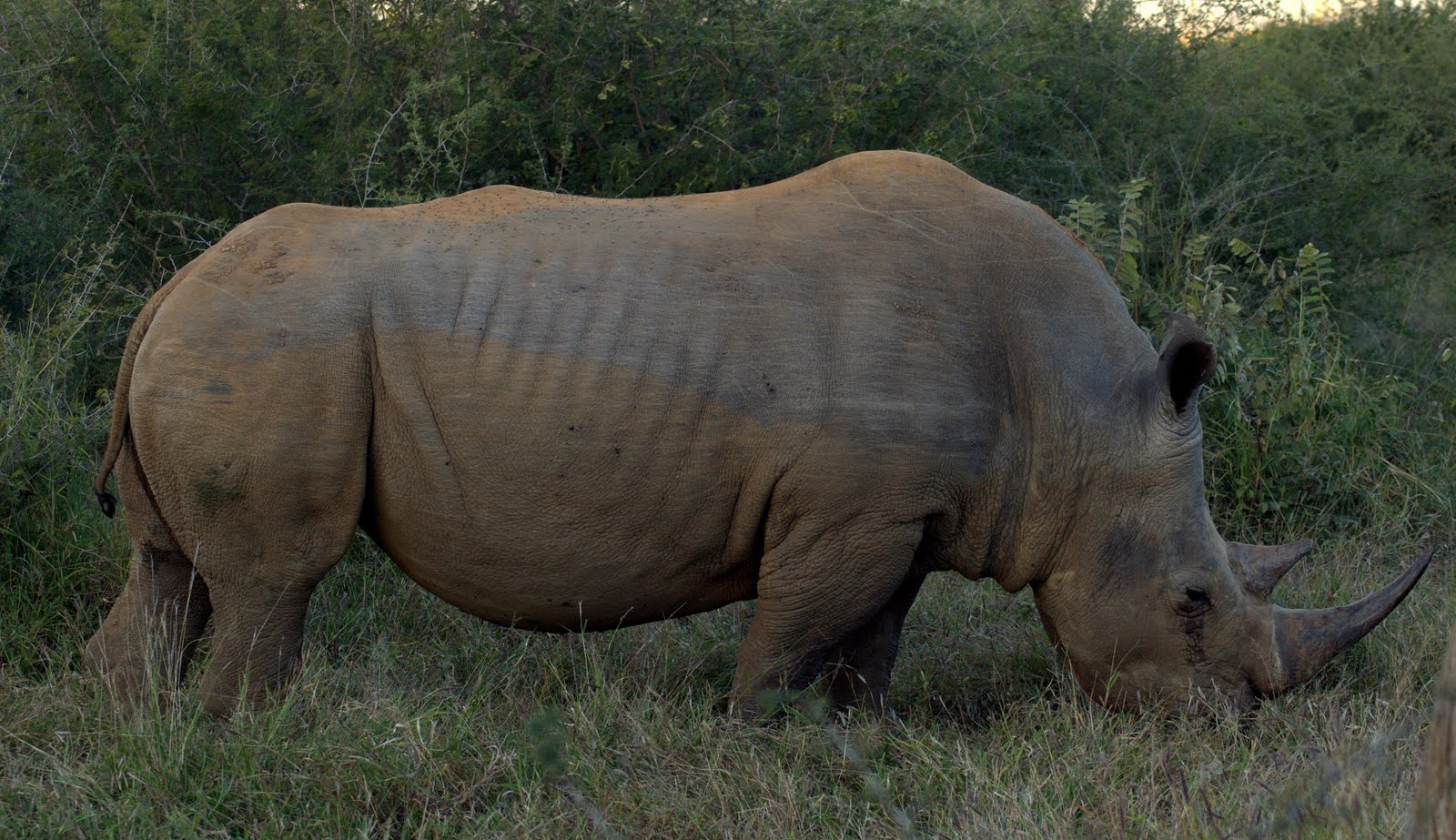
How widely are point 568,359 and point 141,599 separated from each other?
160 centimetres

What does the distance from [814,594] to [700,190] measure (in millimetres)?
3841

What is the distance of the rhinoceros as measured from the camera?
13.6 feet

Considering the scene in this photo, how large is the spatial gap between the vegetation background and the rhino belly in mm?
496

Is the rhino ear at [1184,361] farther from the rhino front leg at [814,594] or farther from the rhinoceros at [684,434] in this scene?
the rhino front leg at [814,594]

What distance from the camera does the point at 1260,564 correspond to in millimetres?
4688

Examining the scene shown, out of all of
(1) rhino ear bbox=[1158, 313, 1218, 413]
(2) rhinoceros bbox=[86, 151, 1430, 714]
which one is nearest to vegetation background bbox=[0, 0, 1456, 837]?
(2) rhinoceros bbox=[86, 151, 1430, 714]

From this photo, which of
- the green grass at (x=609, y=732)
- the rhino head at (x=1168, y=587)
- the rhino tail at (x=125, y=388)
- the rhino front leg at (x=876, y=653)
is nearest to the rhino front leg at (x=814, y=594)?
the green grass at (x=609, y=732)

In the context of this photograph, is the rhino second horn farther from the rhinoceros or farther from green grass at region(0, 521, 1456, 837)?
green grass at region(0, 521, 1456, 837)

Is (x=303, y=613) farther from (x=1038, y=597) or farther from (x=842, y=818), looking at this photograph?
(x=1038, y=597)

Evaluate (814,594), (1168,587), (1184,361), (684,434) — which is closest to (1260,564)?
(1168,587)

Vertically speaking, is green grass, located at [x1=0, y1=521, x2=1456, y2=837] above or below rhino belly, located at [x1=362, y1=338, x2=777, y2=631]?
below

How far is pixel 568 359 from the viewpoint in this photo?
4.20 metres

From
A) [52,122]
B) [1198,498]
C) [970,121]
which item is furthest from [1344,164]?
[52,122]

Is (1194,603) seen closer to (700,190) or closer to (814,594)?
(814,594)
